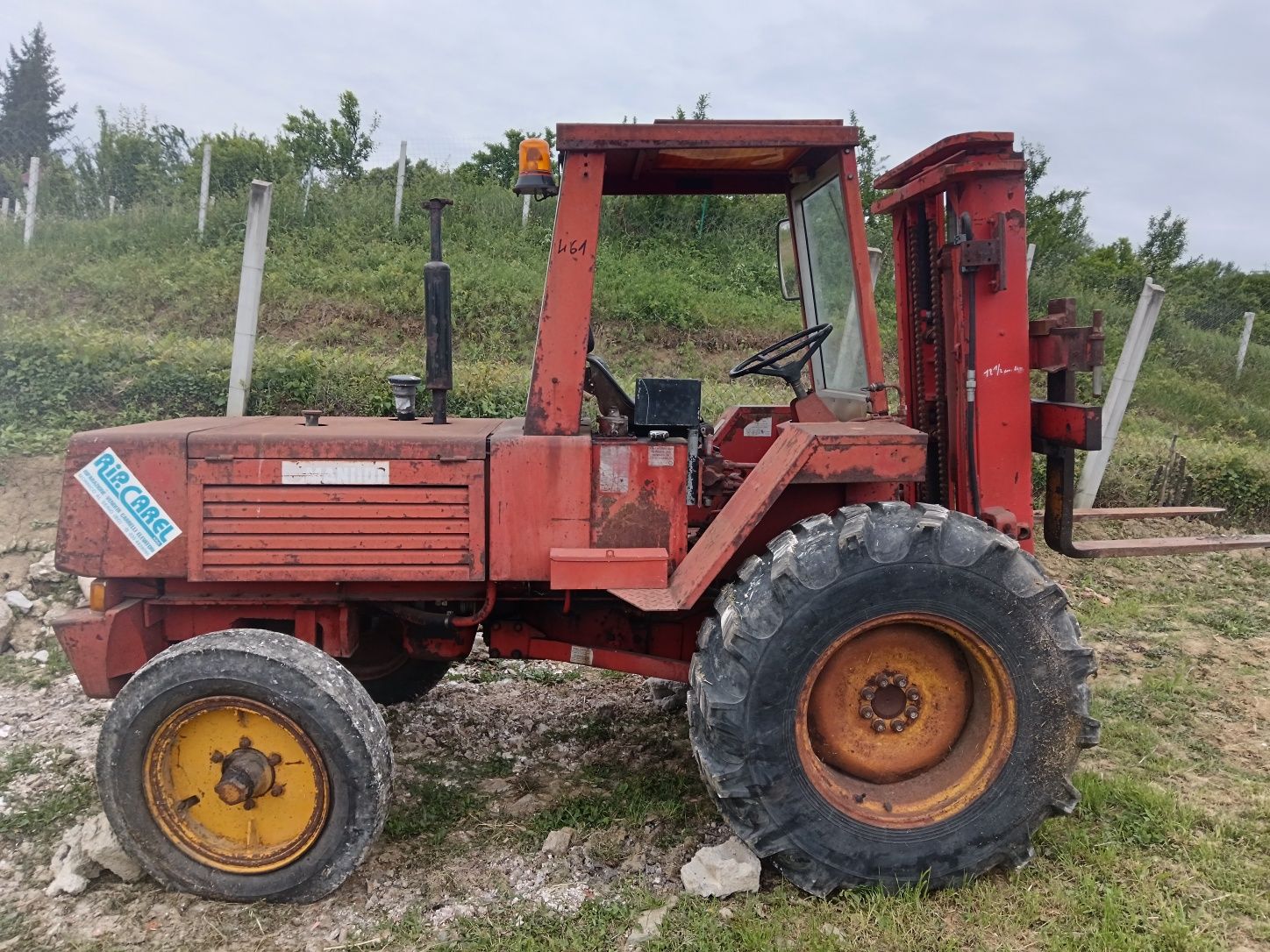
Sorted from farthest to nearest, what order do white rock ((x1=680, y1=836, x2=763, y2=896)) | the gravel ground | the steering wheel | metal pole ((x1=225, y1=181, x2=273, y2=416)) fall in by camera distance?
metal pole ((x1=225, y1=181, x2=273, y2=416)) → the steering wheel → white rock ((x1=680, y1=836, x2=763, y2=896)) → the gravel ground

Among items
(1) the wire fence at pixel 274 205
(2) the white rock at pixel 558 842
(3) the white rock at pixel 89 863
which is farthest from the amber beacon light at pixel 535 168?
(1) the wire fence at pixel 274 205

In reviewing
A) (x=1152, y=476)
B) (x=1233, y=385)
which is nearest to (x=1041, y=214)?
(x=1233, y=385)

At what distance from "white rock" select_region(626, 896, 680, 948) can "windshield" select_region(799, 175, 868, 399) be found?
205cm

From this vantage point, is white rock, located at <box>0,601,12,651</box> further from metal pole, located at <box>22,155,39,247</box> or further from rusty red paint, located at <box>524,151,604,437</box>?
metal pole, located at <box>22,155,39,247</box>

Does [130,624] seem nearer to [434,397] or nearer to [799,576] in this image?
[434,397]

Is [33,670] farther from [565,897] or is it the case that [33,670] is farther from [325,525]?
[565,897]

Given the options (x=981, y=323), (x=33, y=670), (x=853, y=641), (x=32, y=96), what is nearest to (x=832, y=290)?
(x=981, y=323)

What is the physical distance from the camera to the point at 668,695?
4438 millimetres

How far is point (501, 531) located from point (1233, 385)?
1486 centimetres

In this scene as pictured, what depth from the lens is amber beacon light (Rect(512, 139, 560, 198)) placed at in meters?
3.01

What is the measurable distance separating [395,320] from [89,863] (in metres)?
8.65

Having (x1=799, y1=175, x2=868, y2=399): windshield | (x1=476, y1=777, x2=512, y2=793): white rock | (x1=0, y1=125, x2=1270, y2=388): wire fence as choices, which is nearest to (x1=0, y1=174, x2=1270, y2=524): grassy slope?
(x1=0, y1=125, x2=1270, y2=388): wire fence

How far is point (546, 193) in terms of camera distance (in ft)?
10.2

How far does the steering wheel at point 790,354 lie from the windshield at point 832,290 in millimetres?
67
